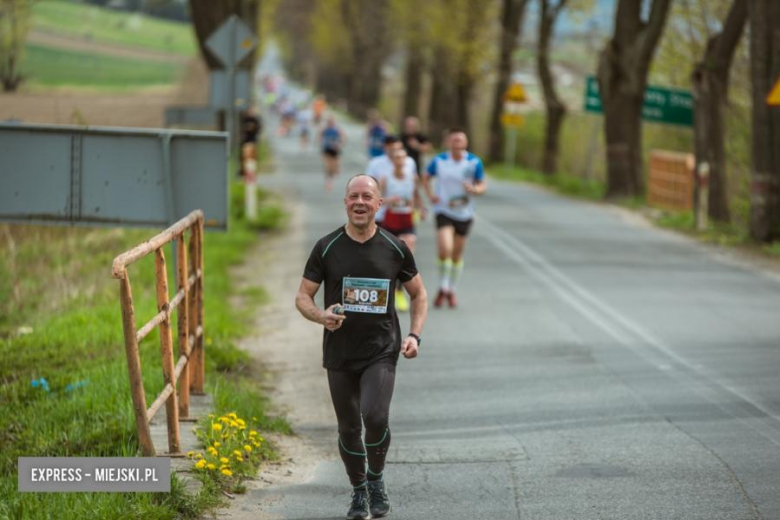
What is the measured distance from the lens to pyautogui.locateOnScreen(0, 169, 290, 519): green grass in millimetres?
6547

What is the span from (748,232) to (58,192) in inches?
565

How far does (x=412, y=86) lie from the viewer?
201 ft

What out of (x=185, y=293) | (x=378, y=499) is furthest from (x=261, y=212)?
(x=378, y=499)

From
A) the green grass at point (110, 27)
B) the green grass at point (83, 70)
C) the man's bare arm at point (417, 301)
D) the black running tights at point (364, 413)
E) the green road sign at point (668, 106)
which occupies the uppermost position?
the green grass at point (110, 27)

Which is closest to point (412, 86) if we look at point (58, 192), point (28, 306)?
point (28, 306)

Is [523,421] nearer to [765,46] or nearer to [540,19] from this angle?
[765,46]

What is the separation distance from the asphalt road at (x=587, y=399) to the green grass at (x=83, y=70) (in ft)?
25.1

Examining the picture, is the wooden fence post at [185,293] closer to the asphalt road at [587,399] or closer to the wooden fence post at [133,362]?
the asphalt road at [587,399]

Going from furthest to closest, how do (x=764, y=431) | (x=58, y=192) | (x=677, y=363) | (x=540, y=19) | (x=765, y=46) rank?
(x=540, y=19) → (x=765, y=46) → (x=677, y=363) → (x=58, y=192) → (x=764, y=431)

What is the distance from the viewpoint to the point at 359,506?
6.73 meters

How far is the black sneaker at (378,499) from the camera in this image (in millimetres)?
6746

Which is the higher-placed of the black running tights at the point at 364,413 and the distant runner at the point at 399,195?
the distant runner at the point at 399,195

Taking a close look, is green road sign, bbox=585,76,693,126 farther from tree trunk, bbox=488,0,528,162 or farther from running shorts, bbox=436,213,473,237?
tree trunk, bbox=488,0,528,162

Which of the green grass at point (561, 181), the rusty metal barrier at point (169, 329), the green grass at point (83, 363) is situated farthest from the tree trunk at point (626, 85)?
the rusty metal barrier at point (169, 329)
